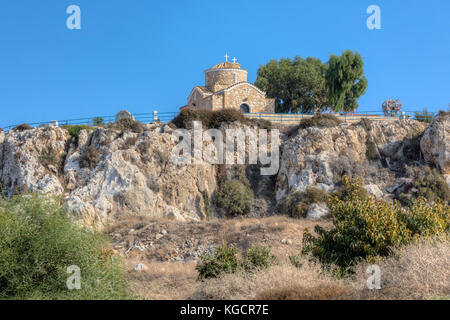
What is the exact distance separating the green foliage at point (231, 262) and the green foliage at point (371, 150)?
2173cm

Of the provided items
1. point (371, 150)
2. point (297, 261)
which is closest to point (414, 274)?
point (297, 261)

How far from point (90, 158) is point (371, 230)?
2324 cm

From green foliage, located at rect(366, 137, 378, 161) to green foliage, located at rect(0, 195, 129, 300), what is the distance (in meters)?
25.5

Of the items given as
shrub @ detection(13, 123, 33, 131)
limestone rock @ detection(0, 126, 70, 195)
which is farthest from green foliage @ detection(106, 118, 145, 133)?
shrub @ detection(13, 123, 33, 131)

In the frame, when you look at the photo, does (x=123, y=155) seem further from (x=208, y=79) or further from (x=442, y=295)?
(x=442, y=295)

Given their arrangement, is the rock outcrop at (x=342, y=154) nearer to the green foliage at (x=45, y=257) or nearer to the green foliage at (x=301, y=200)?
the green foliage at (x=301, y=200)

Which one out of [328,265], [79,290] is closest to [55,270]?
[79,290]

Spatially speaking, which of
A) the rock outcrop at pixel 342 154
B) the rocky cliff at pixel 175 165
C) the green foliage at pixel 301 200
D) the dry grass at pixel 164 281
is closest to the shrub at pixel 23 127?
the rocky cliff at pixel 175 165

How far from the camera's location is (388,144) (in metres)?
34.8

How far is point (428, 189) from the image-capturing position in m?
29.4

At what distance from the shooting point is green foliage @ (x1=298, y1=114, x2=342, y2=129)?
34781 mm

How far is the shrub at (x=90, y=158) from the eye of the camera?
31.8 metres

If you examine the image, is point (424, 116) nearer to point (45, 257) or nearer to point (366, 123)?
point (366, 123)
